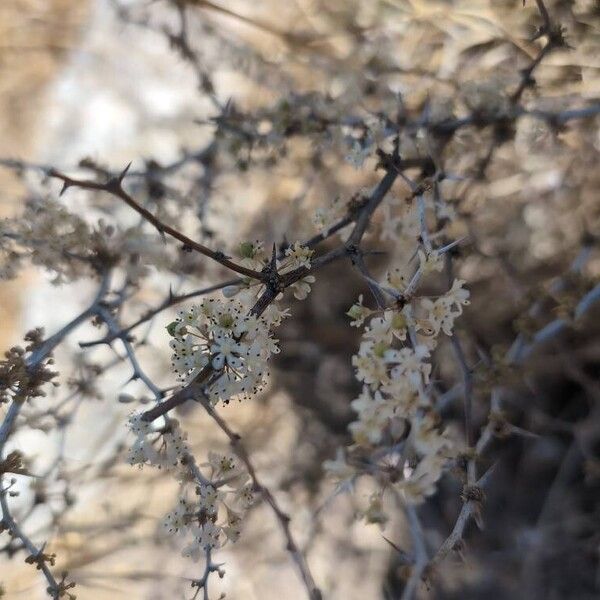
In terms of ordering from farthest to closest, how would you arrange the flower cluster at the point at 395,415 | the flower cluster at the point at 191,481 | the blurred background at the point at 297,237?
1. the blurred background at the point at 297,237
2. the flower cluster at the point at 191,481
3. the flower cluster at the point at 395,415

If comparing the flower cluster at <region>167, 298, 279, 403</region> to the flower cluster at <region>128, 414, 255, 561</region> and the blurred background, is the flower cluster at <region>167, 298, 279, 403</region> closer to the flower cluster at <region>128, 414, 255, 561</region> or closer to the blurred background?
the flower cluster at <region>128, 414, 255, 561</region>

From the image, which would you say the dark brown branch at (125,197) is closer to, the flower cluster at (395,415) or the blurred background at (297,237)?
the flower cluster at (395,415)

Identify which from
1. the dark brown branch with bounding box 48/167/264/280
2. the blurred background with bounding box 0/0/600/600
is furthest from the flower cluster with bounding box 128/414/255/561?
the blurred background with bounding box 0/0/600/600

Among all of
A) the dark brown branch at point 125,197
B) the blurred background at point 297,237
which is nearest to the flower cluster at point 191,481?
the dark brown branch at point 125,197

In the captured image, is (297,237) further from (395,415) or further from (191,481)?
(395,415)

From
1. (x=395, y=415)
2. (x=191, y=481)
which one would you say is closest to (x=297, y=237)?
(x=191, y=481)

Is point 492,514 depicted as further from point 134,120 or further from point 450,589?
point 134,120

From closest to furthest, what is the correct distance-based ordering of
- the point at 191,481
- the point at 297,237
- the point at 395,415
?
the point at 395,415, the point at 191,481, the point at 297,237

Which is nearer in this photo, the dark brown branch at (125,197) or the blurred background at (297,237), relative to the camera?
the dark brown branch at (125,197)
